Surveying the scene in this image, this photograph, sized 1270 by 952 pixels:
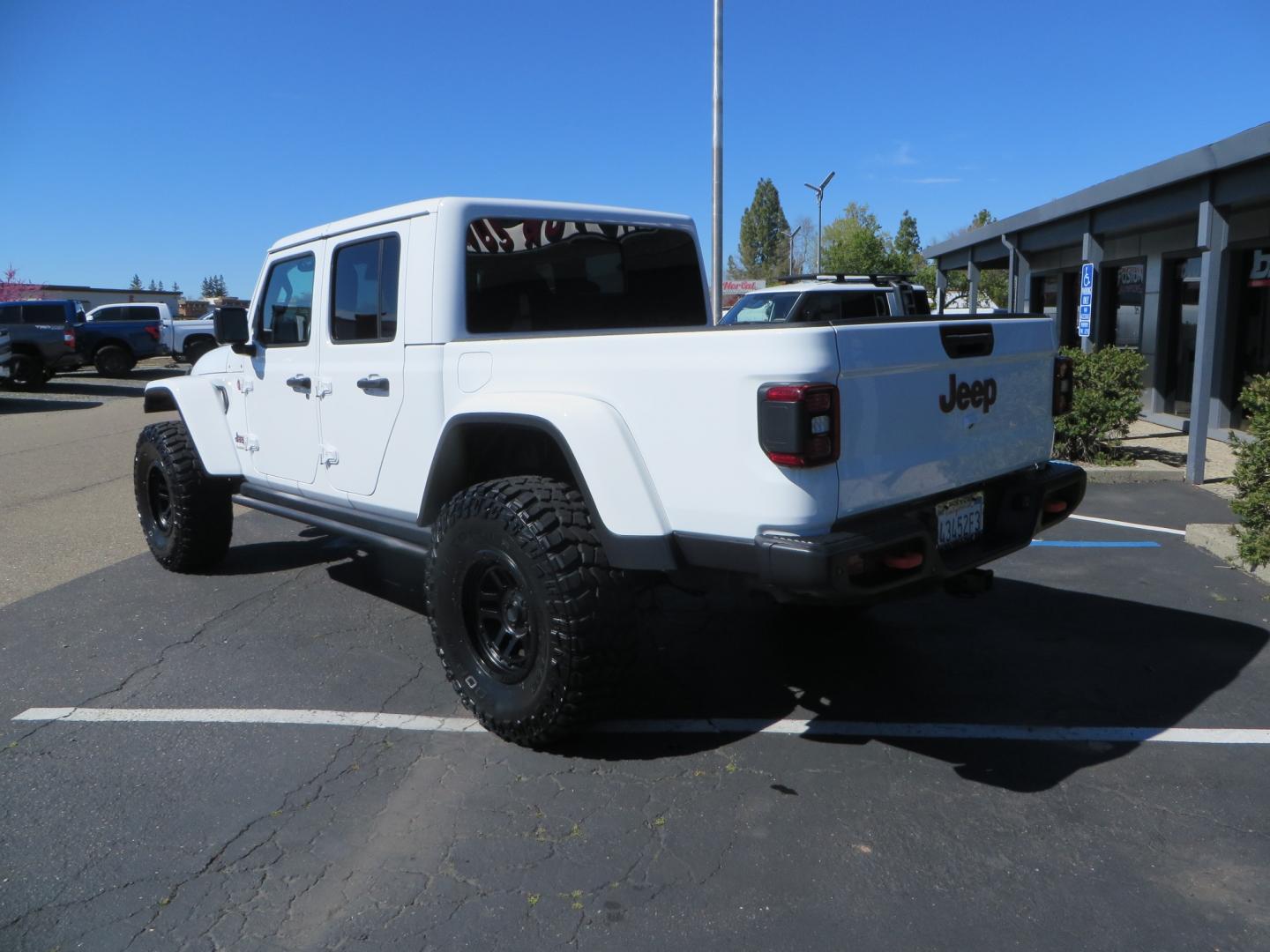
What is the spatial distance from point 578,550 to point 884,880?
144cm

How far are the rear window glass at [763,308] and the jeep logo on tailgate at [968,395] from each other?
871 centimetres

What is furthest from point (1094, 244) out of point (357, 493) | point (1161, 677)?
point (357, 493)

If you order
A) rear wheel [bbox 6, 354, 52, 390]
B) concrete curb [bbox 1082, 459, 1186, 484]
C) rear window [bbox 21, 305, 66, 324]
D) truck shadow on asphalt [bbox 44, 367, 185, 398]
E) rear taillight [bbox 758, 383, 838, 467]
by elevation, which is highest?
rear window [bbox 21, 305, 66, 324]

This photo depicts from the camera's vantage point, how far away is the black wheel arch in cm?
352

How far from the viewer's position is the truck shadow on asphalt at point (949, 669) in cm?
379

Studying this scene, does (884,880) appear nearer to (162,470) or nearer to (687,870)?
(687,870)

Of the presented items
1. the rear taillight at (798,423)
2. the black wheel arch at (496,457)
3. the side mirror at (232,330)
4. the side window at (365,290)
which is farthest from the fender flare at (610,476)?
the side mirror at (232,330)

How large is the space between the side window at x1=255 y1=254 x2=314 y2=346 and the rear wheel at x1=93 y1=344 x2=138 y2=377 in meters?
24.2

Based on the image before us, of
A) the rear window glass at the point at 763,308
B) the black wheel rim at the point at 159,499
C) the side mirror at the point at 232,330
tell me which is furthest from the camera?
the rear window glass at the point at 763,308

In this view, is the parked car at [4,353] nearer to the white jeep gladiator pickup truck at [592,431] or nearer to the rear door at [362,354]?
the white jeep gladiator pickup truck at [592,431]

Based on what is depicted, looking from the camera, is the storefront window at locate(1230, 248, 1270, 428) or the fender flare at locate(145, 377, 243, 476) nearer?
the fender flare at locate(145, 377, 243, 476)

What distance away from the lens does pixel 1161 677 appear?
4.40 metres

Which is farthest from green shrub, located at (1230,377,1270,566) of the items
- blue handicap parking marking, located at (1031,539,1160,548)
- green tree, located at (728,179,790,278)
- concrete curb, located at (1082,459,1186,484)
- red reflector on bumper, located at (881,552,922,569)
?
green tree, located at (728,179,790,278)

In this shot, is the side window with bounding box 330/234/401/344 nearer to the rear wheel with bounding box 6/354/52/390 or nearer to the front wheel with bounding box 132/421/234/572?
the front wheel with bounding box 132/421/234/572
